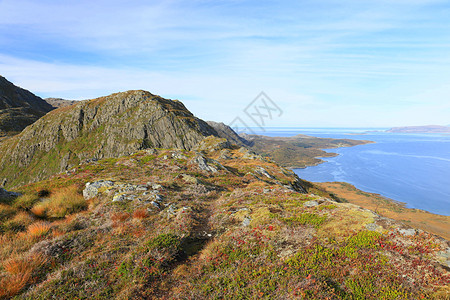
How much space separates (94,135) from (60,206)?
445 feet

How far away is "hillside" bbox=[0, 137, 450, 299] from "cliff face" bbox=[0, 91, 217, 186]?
102 meters

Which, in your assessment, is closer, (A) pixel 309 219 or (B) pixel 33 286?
(B) pixel 33 286

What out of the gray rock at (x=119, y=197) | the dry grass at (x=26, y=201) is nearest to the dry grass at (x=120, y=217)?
the gray rock at (x=119, y=197)

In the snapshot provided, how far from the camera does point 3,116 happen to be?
162750 mm

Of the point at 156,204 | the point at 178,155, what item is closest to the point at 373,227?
the point at 156,204

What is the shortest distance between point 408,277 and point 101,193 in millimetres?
21038

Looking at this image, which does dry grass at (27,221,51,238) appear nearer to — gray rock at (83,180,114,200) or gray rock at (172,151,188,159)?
gray rock at (83,180,114,200)

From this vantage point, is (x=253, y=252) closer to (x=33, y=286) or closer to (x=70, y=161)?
(x=33, y=286)

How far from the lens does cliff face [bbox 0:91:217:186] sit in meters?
117

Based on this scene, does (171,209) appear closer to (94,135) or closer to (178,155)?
(178,155)

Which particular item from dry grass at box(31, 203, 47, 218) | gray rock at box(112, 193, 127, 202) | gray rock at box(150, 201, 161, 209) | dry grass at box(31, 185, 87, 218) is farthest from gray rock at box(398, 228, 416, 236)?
dry grass at box(31, 203, 47, 218)

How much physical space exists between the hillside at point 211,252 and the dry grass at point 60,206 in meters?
0.06

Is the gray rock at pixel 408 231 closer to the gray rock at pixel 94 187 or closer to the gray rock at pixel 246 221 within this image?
the gray rock at pixel 246 221

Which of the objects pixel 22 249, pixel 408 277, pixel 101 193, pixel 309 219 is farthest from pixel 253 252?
pixel 101 193
